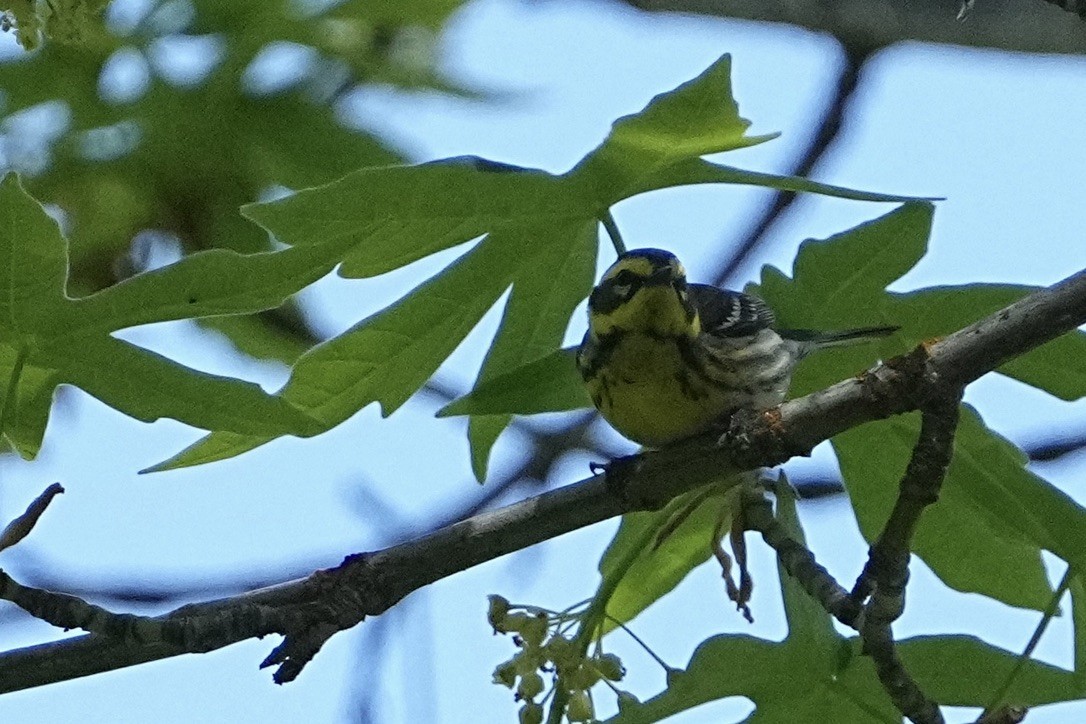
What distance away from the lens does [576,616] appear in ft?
7.16

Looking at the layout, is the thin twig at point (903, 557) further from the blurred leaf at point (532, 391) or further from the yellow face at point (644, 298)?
the yellow face at point (644, 298)

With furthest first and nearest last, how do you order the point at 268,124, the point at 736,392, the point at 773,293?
the point at 268,124 < the point at 736,392 < the point at 773,293

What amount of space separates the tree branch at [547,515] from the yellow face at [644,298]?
684 millimetres

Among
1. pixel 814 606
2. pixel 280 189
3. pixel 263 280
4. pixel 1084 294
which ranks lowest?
pixel 814 606

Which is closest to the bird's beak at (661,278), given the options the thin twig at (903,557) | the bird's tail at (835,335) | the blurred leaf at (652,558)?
the bird's tail at (835,335)

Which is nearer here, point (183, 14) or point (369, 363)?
point (369, 363)

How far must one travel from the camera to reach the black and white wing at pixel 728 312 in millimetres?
2814

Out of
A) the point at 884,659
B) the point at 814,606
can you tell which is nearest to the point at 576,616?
the point at 814,606

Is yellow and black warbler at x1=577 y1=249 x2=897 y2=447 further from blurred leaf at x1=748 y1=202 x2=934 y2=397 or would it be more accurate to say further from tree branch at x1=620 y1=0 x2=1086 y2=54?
tree branch at x1=620 y1=0 x2=1086 y2=54

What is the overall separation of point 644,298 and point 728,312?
0.25 m

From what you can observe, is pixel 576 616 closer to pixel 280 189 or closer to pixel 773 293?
pixel 773 293

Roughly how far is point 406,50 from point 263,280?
1313 mm

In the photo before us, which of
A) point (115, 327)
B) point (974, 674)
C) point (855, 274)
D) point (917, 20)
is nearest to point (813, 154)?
point (917, 20)

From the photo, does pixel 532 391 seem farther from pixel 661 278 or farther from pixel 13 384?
pixel 13 384
